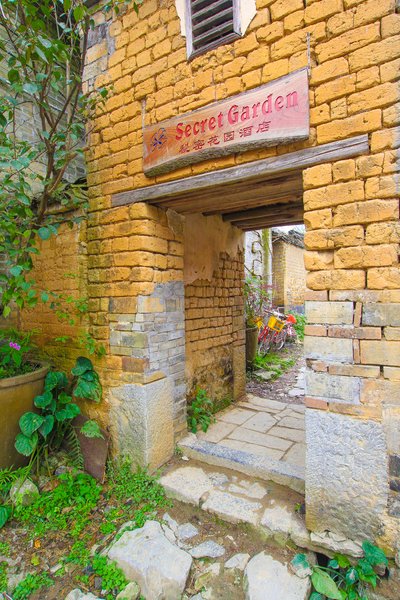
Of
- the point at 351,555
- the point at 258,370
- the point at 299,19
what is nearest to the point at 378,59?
the point at 299,19

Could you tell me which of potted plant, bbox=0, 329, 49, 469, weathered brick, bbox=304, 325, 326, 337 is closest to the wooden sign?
weathered brick, bbox=304, 325, 326, 337

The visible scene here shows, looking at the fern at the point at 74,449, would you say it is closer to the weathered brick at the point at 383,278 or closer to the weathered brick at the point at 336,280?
the weathered brick at the point at 336,280

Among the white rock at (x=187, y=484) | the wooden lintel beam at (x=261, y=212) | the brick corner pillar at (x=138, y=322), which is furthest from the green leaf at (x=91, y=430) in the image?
the wooden lintel beam at (x=261, y=212)

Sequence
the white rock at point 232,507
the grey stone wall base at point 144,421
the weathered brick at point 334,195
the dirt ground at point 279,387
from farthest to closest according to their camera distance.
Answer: the dirt ground at point 279,387, the grey stone wall base at point 144,421, the white rock at point 232,507, the weathered brick at point 334,195

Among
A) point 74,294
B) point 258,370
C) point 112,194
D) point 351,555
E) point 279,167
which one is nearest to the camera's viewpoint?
point 351,555

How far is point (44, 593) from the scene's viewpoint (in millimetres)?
1905

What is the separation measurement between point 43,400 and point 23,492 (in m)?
0.69

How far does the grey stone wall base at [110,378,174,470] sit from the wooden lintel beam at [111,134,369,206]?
1.59m

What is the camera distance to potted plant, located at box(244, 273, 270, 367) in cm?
605

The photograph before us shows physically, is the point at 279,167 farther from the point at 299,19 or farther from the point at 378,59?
the point at 299,19

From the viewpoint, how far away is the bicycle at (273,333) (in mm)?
7238

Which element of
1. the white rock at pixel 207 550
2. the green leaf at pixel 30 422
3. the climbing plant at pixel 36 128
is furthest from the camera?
the green leaf at pixel 30 422

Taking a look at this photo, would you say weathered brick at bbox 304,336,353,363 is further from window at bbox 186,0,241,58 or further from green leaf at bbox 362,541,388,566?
window at bbox 186,0,241,58

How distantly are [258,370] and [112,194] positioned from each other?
4.33m
